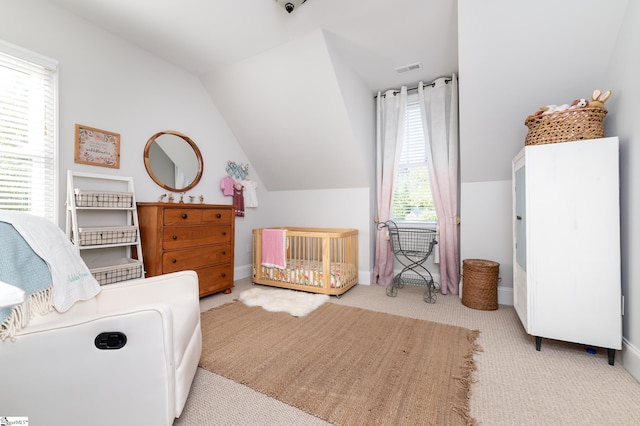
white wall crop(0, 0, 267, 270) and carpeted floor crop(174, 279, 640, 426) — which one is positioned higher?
white wall crop(0, 0, 267, 270)

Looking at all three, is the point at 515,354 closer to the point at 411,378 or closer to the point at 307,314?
the point at 411,378

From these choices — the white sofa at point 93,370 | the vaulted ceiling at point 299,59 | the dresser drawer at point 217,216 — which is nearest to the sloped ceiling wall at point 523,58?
the vaulted ceiling at point 299,59

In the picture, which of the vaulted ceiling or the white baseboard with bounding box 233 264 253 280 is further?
the white baseboard with bounding box 233 264 253 280

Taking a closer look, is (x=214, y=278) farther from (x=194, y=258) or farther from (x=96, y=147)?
(x=96, y=147)

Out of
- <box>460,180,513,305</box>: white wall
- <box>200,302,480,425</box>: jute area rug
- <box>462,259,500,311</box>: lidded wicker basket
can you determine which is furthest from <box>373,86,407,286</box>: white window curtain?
<box>200,302,480,425</box>: jute area rug

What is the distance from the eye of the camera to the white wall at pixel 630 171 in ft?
5.10

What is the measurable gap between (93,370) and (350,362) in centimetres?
129

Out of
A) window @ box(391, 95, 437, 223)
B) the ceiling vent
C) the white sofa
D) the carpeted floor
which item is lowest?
the carpeted floor

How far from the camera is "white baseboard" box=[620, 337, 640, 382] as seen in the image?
149 centimetres

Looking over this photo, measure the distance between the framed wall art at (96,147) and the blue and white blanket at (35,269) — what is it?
1.37m

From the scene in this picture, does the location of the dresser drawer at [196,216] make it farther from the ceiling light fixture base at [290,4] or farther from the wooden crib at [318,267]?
the ceiling light fixture base at [290,4]

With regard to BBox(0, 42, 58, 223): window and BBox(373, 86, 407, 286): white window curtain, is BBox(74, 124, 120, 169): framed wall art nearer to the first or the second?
BBox(0, 42, 58, 223): window

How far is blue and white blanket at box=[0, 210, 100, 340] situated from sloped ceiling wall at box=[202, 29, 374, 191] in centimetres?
247

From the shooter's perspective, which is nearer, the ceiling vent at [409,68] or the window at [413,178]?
the ceiling vent at [409,68]
